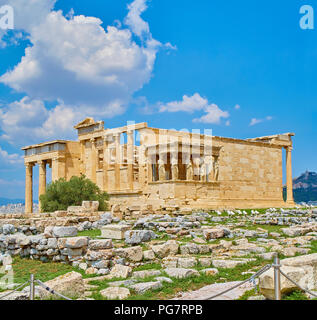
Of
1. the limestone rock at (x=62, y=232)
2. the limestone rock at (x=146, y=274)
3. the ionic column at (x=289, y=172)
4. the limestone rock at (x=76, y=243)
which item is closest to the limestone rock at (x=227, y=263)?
the limestone rock at (x=146, y=274)

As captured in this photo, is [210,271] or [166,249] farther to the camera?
[166,249]

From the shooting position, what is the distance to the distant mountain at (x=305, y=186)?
92312 millimetres

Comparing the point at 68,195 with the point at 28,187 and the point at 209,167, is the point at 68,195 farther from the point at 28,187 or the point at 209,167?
the point at 28,187

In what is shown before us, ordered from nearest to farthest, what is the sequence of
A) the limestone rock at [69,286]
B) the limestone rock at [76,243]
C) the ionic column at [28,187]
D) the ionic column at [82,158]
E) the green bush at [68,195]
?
the limestone rock at [69,286]
the limestone rock at [76,243]
the green bush at [68,195]
the ionic column at [82,158]
the ionic column at [28,187]

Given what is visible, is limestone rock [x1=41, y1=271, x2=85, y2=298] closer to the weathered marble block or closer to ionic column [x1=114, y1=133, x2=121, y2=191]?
the weathered marble block

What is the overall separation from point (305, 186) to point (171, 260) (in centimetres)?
10603

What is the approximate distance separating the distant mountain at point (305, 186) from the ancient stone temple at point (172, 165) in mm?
61304

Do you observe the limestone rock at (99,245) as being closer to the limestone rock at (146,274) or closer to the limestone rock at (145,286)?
the limestone rock at (146,274)

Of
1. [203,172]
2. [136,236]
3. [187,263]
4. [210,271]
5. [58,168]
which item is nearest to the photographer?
[210,271]

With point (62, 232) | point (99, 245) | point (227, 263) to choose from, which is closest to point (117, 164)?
point (62, 232)

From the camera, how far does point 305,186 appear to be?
108062 millimetres

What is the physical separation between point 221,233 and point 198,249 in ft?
7.96
